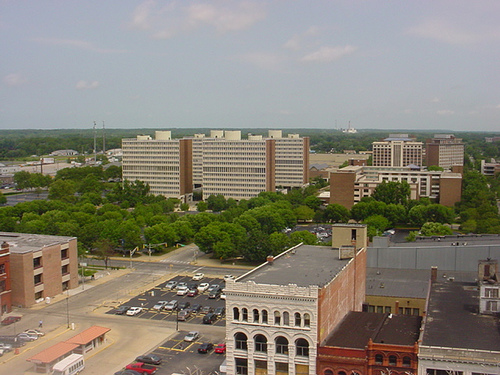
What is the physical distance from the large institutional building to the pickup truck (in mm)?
117048

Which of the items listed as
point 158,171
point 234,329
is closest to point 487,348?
point 234,329

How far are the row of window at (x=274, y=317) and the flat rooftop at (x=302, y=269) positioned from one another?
8.87 ft

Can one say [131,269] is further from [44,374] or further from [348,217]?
[348,217]

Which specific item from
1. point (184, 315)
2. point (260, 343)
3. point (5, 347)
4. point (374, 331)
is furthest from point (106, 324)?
point (374, 331)

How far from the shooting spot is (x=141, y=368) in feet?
162

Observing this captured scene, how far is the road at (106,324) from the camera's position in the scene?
52688 millimetres

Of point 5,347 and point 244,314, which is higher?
point 244,314

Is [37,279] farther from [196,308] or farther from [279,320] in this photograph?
[279,320]

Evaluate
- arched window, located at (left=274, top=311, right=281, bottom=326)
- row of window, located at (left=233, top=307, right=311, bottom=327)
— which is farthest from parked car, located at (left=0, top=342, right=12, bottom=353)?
arched window, located at (left=274, top=311, right=281, bottom=326)

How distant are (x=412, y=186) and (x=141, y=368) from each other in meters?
116

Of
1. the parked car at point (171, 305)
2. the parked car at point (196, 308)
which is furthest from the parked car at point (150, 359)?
the parked car at point (171, 305)

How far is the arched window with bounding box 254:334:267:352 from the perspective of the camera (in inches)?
1684

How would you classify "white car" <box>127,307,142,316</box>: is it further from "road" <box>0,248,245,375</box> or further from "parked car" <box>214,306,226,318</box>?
"parked car" <box>214,306,226,318</box>

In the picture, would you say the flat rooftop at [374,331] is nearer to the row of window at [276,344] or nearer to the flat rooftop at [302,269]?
the row of window at [276,344]
